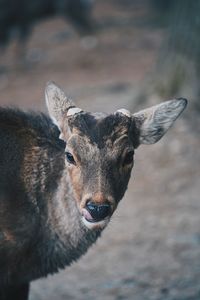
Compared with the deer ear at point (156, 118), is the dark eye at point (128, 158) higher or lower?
lower

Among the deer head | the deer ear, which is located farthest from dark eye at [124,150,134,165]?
the deer ear

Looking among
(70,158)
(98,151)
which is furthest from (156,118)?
(70,158)

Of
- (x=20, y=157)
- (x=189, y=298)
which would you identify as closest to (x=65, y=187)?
(x=20, y=157)

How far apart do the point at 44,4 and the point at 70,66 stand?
240cm

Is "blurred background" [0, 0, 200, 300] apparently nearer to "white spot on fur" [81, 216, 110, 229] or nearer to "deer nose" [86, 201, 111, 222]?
"white spot on fur" [81, 216, 110, 229]

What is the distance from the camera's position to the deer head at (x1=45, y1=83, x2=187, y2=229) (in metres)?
5.98

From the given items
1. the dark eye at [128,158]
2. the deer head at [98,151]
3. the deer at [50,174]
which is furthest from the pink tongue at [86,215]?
the dark eye at [128,158]

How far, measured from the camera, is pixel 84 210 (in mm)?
5973

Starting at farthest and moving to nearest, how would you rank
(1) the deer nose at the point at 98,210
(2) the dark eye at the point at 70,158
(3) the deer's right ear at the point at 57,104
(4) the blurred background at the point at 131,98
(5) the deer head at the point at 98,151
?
(4) the blurred background at the point at 131,98 < (3) the deer's right ear at the point at 57,104 < (2) the dark eye at the point at 70,158 < (5) the deer head at the point at 98,151 < (1) the deer nose at the point at 98,210

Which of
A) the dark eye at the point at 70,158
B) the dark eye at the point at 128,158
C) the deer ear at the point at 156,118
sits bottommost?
the dark eye at the point at 128,158

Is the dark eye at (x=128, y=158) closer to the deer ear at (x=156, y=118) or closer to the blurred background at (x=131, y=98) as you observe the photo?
the deer ear at (x=156, y=118)

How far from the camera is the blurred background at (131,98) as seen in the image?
8922 mm

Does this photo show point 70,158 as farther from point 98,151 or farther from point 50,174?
point 50,174

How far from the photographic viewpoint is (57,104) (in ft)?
22.0
